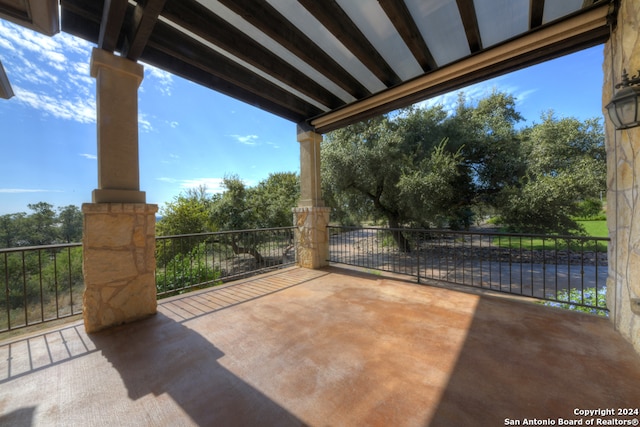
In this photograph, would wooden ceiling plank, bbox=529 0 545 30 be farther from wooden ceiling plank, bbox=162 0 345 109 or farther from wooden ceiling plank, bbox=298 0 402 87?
wooden ceiling plank, bbox=162 0 345 109

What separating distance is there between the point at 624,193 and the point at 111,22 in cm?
432

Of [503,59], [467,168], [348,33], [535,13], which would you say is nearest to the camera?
[535,13]

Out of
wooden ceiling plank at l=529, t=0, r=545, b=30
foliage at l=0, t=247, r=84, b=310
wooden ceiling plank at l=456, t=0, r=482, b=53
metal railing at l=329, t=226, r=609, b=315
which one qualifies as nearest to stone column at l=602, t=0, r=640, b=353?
wooden ceiling plank at l=529, t=0, r=545, b=30

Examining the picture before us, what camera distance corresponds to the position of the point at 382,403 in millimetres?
1279

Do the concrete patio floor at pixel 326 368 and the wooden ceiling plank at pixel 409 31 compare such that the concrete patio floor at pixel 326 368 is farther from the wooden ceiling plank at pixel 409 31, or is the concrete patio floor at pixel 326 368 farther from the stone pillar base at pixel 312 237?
the wooden ceiling plank at pixel 409 31

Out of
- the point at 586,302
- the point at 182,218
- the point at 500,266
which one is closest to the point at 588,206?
the point at 500,266

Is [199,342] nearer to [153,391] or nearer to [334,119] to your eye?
[153,391]

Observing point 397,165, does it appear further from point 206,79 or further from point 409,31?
point 206,79

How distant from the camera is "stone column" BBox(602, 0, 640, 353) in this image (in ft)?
5.57

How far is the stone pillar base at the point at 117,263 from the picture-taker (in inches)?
82.4

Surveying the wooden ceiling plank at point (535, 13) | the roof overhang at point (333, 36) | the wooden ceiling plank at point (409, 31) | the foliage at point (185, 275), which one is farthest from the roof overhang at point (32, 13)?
the wooden ceiling plank at point (535, 13)

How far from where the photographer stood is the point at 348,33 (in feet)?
7.65

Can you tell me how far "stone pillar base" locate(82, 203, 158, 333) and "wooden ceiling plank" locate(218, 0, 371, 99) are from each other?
203 centimetres

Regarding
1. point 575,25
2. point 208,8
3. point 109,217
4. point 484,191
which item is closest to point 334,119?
point 208,8
